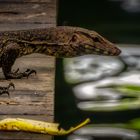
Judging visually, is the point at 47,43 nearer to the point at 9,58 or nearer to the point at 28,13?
the point at 9,58

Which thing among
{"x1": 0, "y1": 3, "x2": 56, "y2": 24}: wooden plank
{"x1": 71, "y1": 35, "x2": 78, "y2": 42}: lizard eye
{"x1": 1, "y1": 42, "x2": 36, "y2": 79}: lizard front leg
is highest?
{"x1": 71, "y1": 35, "x2": 78, "y2": 42}: lizard eye

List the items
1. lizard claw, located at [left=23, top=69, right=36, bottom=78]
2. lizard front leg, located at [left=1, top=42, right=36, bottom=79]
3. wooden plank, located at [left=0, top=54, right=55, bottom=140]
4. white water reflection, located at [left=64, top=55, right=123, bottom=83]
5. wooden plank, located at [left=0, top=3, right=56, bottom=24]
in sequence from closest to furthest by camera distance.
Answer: wooden plank, located at [left=0, top=54, right=55, bottom=140], lizard front leg, located at [left=1, top=42, right=36, bottom=79], lizard claw, located at [left=23, top=69, right=36, bottom=78], white water reflection, located at [left=64, top=55, right=123, bottom=83], wooden plank, located at [left=0, top=3, right=56, bottom=24]

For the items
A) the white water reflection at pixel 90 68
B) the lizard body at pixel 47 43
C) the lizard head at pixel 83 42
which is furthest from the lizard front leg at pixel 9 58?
the white water reflection at pixel 90 68

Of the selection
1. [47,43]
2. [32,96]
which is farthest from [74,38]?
[32,96]

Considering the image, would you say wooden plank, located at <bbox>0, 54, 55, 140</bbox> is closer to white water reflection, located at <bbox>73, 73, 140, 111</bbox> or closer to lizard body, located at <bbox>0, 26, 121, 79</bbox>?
lizard body, located at <bbox>0, 26, 121, 79</bbox>

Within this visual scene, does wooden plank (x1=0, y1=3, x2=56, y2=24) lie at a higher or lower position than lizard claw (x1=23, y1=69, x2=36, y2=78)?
lower

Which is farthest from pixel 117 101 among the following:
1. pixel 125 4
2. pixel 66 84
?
pixel 125 4

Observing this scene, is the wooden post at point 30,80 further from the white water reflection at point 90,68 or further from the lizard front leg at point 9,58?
the white water reflection at point 90,68

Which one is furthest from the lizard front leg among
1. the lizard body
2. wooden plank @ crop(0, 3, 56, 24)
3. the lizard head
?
wooden plank @ crop(0, 3, 56, 24)
